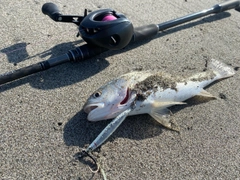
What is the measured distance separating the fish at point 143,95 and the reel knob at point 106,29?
413 millimetres

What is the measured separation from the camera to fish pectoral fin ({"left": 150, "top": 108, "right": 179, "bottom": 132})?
→ 261 cm

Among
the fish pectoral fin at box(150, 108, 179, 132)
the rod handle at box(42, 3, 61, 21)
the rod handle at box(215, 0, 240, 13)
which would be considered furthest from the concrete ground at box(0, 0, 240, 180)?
the rod handle at box(215, 0, 240, 13)

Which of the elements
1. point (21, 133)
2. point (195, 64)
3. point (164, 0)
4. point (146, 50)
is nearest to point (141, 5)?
point (164, 0)

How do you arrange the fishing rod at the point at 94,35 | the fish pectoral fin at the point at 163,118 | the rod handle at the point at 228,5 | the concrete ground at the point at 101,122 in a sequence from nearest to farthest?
the concrete ground at the point at 101,122
the fish pectoral fin at the point at 163,118
the fishing rod at the point at 94,35
the rod handle at the point at 228,5

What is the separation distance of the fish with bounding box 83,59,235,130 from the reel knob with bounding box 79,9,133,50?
41cm

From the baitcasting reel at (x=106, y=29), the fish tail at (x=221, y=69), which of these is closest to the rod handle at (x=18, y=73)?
the baitcasting reel at (x=106, y=29)

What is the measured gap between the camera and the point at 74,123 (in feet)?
8.32

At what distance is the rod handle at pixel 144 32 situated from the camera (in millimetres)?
3424

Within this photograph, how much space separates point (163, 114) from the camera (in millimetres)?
2652

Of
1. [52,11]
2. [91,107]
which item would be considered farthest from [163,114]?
[52,11]

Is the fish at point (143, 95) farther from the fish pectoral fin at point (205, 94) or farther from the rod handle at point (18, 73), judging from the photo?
the rod handle at point (18, 73)

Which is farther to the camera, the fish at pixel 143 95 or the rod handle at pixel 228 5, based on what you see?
the rod handle at pixel 228 5

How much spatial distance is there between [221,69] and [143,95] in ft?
3.89

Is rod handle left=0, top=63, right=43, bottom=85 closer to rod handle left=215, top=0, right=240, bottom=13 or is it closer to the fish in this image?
the fish
